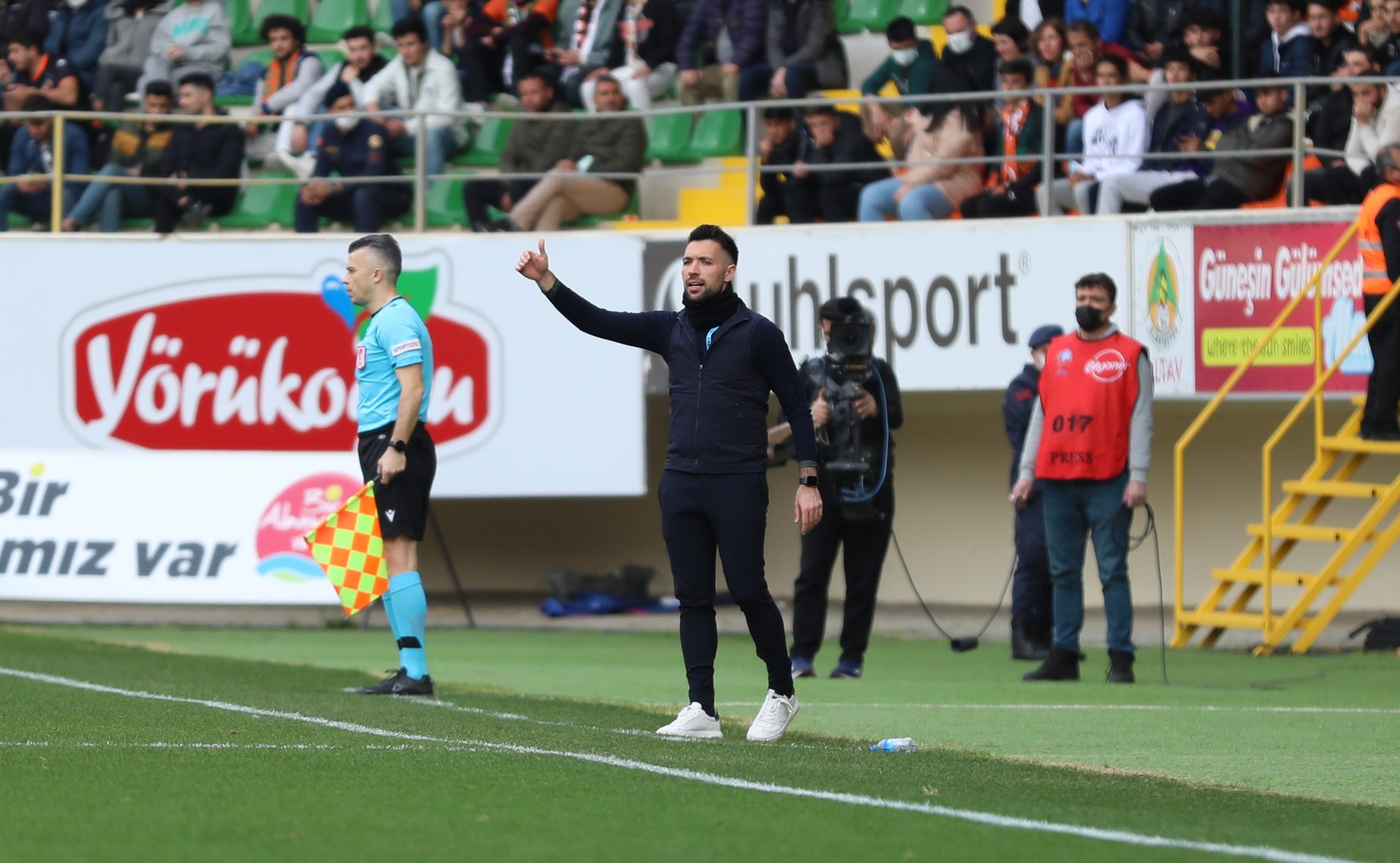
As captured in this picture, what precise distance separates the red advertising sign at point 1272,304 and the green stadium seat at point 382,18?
932 cm

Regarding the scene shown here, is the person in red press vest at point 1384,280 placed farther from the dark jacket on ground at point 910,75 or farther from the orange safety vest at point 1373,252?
the dark jacket on ground at point 910,75

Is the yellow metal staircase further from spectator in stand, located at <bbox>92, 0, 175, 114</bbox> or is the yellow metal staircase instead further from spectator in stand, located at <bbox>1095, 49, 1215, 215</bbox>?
spectator in stand, located at <bbox>92, 0, 175, 114</bbox>

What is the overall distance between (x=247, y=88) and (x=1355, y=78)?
422 inches

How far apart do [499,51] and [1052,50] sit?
17.7 ft

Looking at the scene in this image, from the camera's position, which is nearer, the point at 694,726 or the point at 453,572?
the point at 694,726

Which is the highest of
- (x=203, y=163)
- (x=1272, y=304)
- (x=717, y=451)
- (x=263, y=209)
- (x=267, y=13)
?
(x=267, y=13)

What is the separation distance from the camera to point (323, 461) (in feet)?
48.3

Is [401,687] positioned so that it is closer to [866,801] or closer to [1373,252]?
[866,801]

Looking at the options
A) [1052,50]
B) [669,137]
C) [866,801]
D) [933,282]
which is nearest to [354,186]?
[669,137]

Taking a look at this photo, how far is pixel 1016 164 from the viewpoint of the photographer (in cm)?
1508

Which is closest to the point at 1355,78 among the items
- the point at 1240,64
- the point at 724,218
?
the point at 1240,64

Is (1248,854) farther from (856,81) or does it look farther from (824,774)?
(856,81)

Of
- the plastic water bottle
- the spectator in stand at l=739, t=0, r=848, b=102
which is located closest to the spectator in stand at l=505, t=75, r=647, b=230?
the spectator in stand at l=739, t=0, r=848, b=102

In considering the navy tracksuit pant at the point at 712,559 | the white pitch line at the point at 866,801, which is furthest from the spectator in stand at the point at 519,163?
the navy tracksuit pant at the point at 712,559
